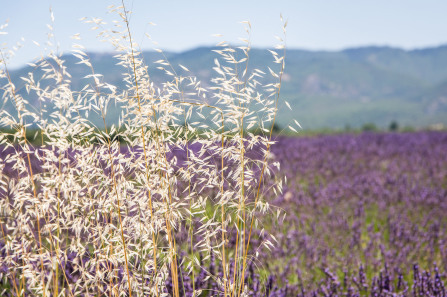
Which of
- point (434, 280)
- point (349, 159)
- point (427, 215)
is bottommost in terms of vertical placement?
point (349, 159)

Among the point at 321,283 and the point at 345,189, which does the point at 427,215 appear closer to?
the point at 345,189

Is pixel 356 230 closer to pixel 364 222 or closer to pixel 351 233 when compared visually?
pixel 351 233

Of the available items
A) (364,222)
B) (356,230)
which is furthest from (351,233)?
(364,222)

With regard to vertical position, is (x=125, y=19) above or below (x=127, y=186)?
above

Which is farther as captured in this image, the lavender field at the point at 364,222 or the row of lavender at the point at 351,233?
the lavender field at the point at 364,222

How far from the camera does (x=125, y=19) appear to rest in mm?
1824

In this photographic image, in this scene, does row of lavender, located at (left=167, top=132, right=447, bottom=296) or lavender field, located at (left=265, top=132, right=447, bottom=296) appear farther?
lavender field, located at (left=265, top=132, right=447, bottom=296)

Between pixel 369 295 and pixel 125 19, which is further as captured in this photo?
pixel 369 295

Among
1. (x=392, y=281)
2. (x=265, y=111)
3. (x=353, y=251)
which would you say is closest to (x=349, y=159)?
(x=353, y=251)

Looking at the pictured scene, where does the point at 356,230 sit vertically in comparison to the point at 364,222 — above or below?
above

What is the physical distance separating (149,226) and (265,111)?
0.80 metres

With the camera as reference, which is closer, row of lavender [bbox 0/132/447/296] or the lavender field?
row of lavender [bbox 0/132/447/296]

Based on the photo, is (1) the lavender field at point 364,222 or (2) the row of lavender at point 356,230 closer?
(2) the row of lavender at point 356,230

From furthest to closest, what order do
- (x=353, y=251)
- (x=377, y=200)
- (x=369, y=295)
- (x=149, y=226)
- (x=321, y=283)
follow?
1. (x=377, y=200)
2. (x=353, y=251)
3. (x=321, y=283)
4. (x=369, y=295)
5. (x=149, y=226)
